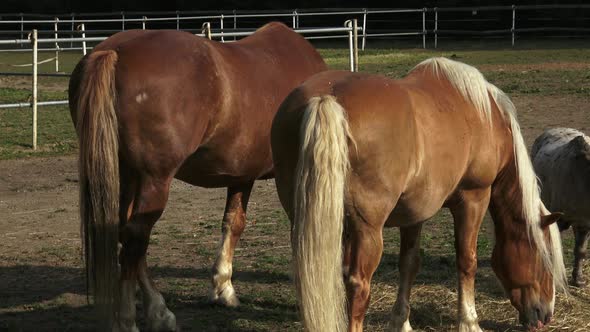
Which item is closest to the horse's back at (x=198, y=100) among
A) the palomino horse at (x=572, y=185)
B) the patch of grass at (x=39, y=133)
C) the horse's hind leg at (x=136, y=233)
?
the horse's hind leg at (x=136, y=233)

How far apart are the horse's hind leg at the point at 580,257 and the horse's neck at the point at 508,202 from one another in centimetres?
117

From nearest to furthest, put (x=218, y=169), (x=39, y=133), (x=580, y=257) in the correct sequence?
(x=218, y=169) → (x=580, y=257) → (x=39, y=133)

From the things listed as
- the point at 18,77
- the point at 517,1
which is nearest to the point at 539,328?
the point at 18,77

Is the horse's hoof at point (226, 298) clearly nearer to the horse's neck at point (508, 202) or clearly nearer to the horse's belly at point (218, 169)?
the horse's belly at point (218, 169)

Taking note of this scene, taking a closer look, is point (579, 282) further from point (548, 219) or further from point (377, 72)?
point (377, 72)

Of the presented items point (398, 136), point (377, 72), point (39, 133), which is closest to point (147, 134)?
point (398, 136)

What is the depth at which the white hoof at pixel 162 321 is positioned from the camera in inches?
190

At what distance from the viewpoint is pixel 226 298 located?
5.34 metres

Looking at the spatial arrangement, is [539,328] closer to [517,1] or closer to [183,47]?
[183,47]

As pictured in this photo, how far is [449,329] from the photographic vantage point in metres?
4.82

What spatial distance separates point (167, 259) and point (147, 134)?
2.08 metres

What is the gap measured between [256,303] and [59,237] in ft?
7.54

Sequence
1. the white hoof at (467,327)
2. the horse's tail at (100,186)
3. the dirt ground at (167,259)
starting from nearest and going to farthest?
1. the horse's tail at (100,186)
2. the white hoof at (467,327)
3. the dirt ground at (167,259)

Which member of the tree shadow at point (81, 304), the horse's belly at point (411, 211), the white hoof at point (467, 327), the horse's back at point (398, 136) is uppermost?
the horse's back at point (398, 136)
